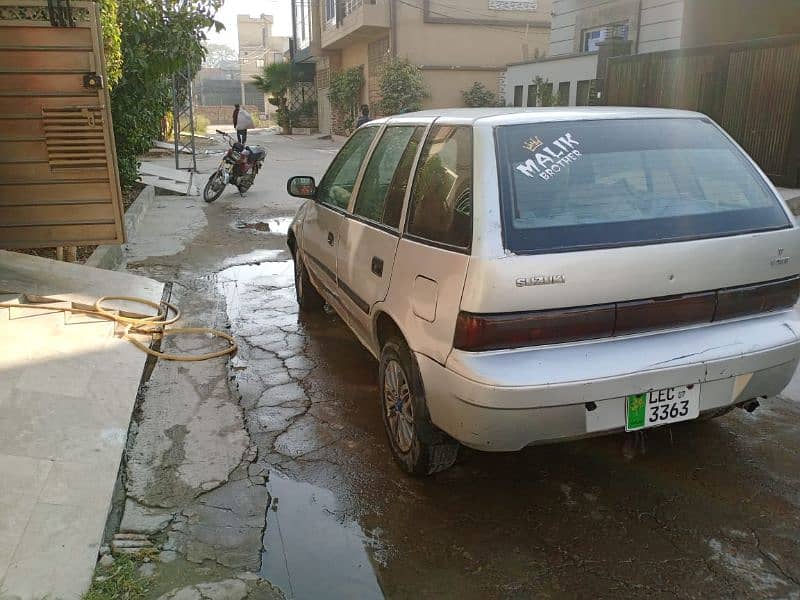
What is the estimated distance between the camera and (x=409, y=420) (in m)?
3.24

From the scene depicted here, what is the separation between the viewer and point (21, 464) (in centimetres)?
315

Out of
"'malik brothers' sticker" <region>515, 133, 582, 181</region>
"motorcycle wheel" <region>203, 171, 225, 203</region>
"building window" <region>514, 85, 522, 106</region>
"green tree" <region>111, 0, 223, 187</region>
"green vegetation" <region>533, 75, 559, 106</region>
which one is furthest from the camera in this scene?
"building window" <region>514, 85, 522, 106</region>

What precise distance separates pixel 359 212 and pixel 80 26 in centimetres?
379

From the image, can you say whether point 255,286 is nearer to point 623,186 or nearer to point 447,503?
point 447,503

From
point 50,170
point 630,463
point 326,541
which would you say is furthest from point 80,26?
point 630,463

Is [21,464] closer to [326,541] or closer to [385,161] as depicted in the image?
[326,541]

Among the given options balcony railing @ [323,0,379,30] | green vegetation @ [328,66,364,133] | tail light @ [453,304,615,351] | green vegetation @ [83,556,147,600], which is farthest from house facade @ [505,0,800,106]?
green vegetation @ [328,66,364,133]

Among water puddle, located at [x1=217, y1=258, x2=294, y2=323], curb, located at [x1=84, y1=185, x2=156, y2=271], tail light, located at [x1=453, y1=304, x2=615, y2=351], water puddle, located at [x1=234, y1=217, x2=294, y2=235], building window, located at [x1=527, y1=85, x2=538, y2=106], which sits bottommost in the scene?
water puddle, located at [x1=217, y1=258, x2=294, y2=323]

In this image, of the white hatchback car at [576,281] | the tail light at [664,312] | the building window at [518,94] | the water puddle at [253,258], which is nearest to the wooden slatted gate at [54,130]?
the water puddle at [253,258]

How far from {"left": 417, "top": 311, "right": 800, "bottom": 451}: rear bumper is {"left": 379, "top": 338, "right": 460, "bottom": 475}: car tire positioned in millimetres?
151

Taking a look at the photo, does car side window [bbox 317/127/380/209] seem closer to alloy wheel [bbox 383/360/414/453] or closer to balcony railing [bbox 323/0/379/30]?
alloy wheel [bbox 383/360/414/453]

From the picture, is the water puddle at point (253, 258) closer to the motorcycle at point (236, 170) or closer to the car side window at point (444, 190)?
the motorcycle at point (236, 170)

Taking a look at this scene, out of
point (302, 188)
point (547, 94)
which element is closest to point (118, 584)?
point (302, 188)

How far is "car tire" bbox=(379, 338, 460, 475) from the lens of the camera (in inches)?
120
